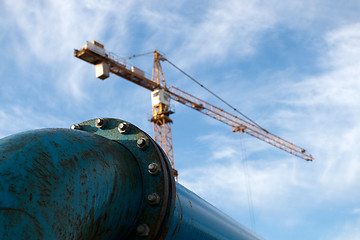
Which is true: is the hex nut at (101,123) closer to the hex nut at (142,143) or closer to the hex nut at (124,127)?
the hex nut at (124,127)

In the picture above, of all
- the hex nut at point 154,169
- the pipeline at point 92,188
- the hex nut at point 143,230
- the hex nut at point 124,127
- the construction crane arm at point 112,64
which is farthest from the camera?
the construction crane arm at point 112,64

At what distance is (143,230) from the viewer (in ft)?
7.00

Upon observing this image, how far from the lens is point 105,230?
74.6 inches

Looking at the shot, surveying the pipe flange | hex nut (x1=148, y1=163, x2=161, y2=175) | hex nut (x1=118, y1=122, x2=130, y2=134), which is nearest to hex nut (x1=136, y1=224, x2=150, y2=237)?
the pipe flange

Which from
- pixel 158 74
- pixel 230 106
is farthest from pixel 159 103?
pixel 230 106

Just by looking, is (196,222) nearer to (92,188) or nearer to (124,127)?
(124,127)

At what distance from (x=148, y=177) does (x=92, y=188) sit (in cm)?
57

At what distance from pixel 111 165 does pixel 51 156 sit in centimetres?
41

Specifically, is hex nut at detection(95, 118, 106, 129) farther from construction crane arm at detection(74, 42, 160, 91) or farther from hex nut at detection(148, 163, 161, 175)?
construction crane arm at detection(74, 42, 160, 91)

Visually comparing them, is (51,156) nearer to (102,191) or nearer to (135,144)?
(102,191)

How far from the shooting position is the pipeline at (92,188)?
140cm

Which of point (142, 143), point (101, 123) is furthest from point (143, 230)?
point (101, 123)

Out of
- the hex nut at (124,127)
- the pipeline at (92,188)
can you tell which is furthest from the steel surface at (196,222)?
the hex nut at (124,127)

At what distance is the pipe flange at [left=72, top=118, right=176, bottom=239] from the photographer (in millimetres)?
2180
